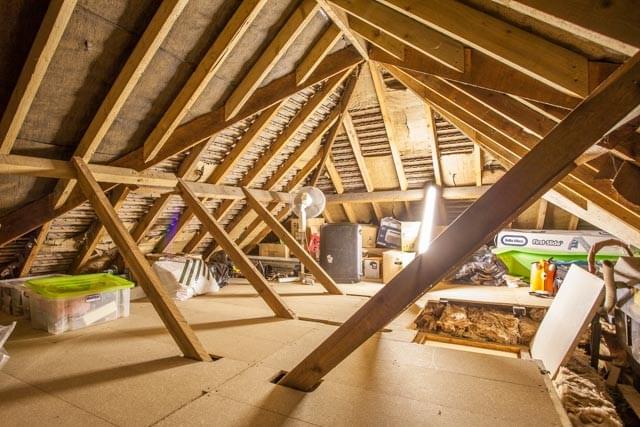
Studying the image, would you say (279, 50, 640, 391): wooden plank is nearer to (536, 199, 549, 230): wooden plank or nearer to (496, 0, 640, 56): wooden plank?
(496, 0, 640, 56): wooden plank

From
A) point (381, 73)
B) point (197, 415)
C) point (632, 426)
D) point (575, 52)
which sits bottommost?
point (632, 426)

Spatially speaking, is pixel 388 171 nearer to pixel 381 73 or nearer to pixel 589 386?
pixel 381 73

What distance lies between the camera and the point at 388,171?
20.1 feet

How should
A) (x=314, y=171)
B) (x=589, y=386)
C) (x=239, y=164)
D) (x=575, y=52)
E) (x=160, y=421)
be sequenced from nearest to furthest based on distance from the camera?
(x=575, y=52) < (x=160, y=421) < (x=589, y=386) < (x=239, y=164) < (x=314, y=171)

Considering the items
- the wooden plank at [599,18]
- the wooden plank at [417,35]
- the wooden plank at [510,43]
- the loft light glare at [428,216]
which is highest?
the wooden plank at [417,35]

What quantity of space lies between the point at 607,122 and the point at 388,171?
508 centimetres

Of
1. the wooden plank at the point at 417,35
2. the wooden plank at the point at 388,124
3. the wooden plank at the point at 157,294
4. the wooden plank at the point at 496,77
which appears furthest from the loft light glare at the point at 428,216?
the wooden plank at the point at 157,294

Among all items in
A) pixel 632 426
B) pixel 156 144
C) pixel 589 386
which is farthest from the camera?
pixel 156 144

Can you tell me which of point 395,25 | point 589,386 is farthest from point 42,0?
point 589,386

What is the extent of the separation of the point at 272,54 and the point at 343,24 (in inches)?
26.6

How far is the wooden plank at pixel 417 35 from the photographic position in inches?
78.4

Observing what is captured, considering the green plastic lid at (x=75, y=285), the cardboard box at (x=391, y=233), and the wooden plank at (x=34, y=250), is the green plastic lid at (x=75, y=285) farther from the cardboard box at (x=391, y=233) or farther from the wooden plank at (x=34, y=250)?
the cardboard box at (x=391, y=233)

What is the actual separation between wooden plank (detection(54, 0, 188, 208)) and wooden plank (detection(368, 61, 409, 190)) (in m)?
2.47

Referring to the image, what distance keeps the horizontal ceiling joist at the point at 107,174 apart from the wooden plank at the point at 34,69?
0.41 ft
